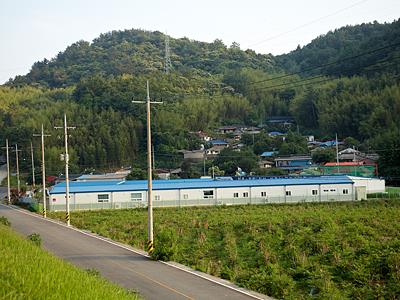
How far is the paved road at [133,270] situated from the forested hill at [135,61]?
355 feet

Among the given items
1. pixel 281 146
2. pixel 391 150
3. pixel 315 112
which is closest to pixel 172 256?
pixel 391 150

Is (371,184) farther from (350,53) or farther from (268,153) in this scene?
(350,53)

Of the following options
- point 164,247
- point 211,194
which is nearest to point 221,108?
point 211,194

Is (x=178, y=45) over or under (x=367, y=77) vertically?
over

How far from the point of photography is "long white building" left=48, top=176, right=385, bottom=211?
134 ft

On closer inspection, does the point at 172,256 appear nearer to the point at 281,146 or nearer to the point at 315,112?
the point at 281,146

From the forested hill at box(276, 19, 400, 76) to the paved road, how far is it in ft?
145

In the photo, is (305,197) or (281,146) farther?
(281,146)

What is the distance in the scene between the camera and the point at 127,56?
17800 centimetres

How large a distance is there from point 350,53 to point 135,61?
82756mm

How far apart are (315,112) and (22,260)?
8676cm

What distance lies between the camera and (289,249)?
18.2 m

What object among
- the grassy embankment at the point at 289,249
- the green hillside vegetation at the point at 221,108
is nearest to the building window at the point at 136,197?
the grassy embankment at the point at 289,249

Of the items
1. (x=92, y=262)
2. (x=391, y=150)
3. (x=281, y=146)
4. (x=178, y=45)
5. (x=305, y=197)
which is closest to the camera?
(x=92, y=262)
